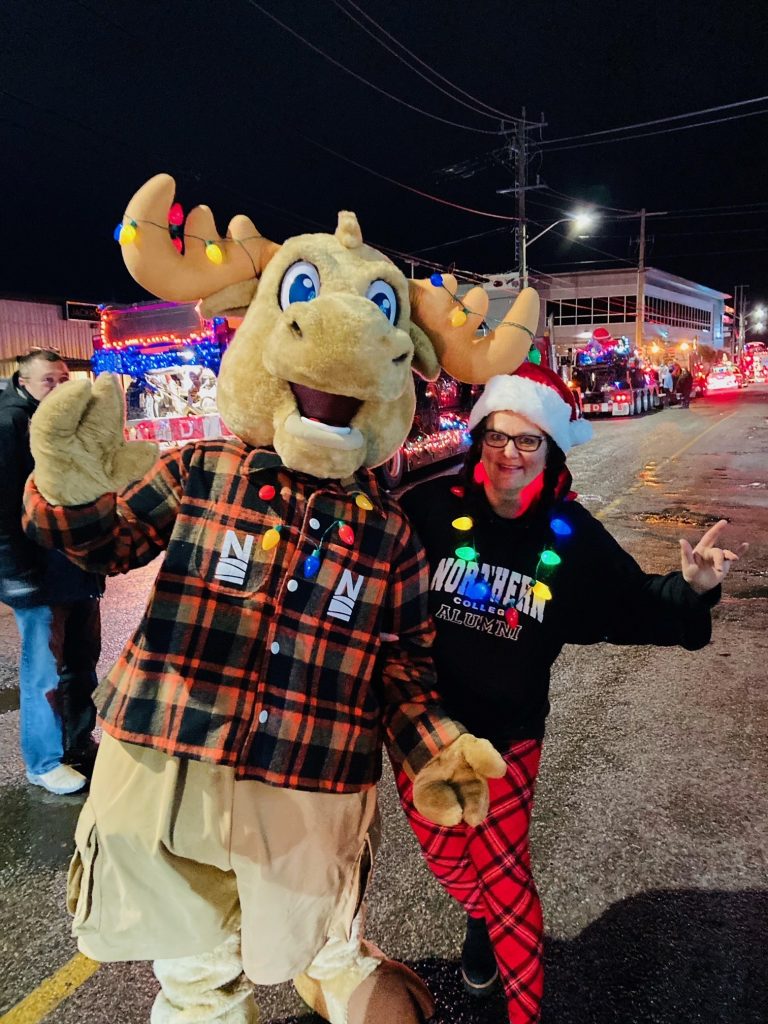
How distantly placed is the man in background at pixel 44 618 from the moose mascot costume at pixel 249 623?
158 cm

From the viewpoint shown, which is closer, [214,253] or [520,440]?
[214,253]

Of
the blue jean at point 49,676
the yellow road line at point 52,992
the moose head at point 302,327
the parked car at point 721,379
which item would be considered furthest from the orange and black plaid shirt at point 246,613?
the parked car at point 721,379

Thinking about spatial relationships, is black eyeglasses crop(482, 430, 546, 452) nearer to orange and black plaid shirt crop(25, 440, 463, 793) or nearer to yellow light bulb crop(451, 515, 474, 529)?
yellow light bulb crop(451, 515, 474, 529)

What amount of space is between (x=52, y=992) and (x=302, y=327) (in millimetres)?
2230

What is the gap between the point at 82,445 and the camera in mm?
1517

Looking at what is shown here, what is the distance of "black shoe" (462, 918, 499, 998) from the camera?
222 cm

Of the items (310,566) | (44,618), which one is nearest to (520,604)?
(310,566)

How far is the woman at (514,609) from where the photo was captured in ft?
6.47

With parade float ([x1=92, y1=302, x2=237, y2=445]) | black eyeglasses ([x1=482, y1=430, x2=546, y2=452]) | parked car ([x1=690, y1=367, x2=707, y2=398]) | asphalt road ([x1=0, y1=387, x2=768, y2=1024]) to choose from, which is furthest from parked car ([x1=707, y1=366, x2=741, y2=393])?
black eyeglasses ([x1=482, y1=430, x2=546, y2=452])

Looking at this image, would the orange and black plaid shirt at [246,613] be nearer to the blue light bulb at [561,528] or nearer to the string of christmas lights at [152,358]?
the blue light bulb at [561,528]

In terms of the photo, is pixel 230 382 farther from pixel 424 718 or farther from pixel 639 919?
pixel 639 919

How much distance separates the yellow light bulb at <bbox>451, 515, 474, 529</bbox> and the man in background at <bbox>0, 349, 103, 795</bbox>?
189 cm

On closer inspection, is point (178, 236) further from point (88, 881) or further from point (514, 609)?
point (88, 881)

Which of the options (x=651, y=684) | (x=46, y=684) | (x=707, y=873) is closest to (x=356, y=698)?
(x=707, y=873)
